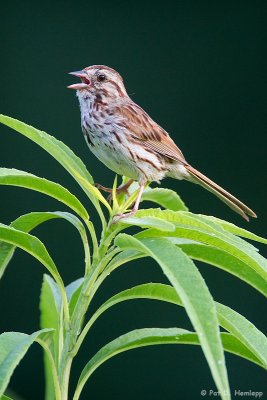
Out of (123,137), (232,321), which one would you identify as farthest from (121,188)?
(232,321)

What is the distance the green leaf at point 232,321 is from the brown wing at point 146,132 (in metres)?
1.41

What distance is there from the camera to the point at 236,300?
442cm

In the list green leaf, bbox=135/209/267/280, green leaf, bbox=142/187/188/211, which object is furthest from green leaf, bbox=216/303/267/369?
green leaf, bbox=142/187/188/211

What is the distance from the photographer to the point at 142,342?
5.62 ft

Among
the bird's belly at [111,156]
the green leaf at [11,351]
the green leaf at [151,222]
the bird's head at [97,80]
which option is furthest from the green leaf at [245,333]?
the bird's head at [97,80]

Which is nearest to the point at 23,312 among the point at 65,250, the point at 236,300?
the point at 65,250

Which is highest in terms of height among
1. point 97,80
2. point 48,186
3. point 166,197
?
point 97,80

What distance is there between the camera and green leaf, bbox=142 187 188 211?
82.4 inches

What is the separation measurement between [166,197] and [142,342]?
499 millimetres

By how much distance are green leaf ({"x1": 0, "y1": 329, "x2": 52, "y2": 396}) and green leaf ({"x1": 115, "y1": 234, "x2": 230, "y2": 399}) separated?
0.24 m

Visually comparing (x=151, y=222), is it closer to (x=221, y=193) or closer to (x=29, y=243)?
(x=29, y=243)

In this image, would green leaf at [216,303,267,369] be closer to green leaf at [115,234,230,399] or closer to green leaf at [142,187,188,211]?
green leaf at [115,234,230,399]

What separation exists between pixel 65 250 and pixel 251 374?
1122 mm

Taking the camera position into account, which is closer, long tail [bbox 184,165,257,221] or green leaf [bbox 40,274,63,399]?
green leaf [bbox 40,274,63,399]
